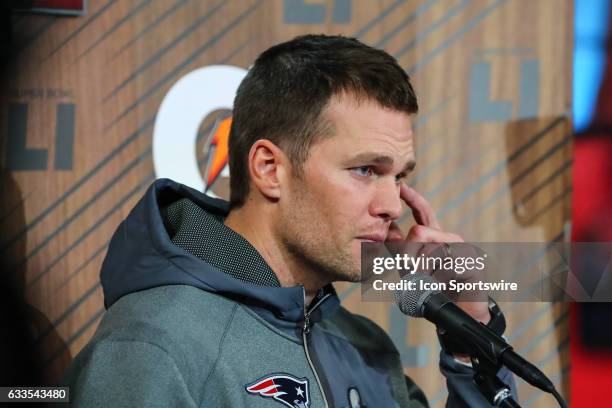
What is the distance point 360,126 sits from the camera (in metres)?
1.20

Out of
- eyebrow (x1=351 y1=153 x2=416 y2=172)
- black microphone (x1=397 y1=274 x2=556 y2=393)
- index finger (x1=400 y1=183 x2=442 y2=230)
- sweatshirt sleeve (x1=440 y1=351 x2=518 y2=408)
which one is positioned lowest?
sweatshirt sleeve (x1=440 y1=351 x2=518 y2=408)

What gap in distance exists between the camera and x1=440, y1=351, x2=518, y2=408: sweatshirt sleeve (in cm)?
132

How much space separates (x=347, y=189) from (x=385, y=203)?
0.23 ft

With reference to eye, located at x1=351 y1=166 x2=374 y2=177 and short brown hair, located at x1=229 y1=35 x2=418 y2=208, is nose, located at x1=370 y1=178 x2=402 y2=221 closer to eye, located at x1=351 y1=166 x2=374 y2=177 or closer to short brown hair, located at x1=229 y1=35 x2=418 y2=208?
eye, located at x1=351 y1=166 x2=374 y2=177

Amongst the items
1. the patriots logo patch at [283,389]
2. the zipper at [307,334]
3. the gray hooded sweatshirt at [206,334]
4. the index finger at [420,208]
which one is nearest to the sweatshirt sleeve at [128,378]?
the gray hooded sweatshirt at [206,334]

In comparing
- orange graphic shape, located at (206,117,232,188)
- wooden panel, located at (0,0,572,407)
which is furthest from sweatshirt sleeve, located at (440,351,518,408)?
orange graphic shape, located at (206,117,232,188)

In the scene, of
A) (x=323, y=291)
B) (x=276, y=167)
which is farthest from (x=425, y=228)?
(x=276, y=167)

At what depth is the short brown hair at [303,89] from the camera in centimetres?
122

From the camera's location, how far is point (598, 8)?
6.55 ft

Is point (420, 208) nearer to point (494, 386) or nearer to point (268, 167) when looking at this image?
point (268, 167)

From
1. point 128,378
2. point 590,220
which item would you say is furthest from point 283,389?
point 590,220

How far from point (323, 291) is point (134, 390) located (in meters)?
0.46

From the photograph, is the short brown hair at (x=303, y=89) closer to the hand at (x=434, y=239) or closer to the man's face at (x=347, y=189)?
the man's face at (x=347, y=189)

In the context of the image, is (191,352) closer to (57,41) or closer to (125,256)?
(125,256)
